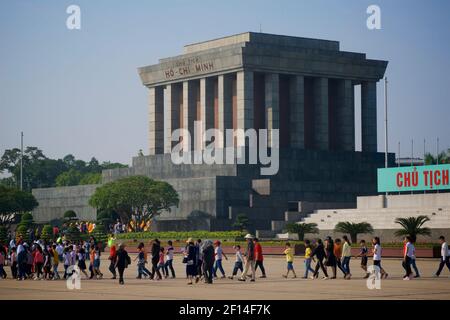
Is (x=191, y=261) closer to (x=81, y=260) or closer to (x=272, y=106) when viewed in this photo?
(x=81, y=260)

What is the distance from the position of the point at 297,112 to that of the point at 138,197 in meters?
18.3

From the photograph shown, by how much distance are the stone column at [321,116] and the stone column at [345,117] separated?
7.28ft

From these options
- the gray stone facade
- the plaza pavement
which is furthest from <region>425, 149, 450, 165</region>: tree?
the plaza pavement

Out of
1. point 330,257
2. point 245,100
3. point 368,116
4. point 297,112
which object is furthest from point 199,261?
point 368,116

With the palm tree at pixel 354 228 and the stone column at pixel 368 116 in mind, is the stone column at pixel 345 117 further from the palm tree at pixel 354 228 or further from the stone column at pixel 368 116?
the palm tree at pixel 354 228

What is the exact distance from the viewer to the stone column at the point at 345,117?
100125 mm

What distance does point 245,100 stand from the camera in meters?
93.2

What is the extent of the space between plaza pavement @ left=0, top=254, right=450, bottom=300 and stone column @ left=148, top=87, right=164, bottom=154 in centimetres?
6018

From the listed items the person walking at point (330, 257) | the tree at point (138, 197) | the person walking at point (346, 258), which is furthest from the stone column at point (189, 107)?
the person walking at point (346, 258)

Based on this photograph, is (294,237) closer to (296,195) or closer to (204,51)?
(296,195)

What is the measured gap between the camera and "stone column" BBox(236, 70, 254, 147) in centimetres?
9294

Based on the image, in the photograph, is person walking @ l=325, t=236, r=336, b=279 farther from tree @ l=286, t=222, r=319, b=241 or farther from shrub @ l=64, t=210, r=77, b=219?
shrub @ l=64, t=210, r=77, b=219

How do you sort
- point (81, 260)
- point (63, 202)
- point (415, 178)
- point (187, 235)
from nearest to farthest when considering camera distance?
point (81, 260) < point (415, 178) < point (187, 235) < point (63, 202)
